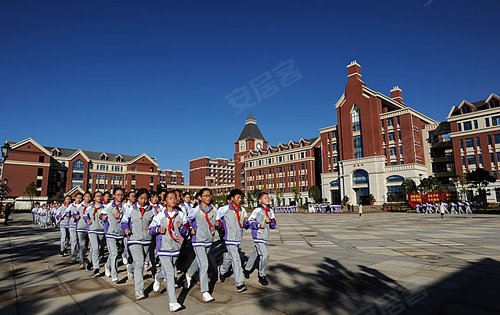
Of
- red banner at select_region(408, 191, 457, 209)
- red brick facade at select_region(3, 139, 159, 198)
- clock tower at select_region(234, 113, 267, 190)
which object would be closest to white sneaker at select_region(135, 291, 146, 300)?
red banner at select_region(408, 191, 457, 209)

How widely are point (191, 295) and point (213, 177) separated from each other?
395 feet

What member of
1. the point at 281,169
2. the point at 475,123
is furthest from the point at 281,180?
the point at 475,123

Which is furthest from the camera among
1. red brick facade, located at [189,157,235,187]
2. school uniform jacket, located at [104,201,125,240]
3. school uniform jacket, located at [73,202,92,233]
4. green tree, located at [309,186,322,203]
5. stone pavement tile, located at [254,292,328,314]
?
red brick facade, located at [189,157,235,187]

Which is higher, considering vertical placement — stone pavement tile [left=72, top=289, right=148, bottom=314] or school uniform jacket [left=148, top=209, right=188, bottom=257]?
school uniform jacket [left=148, top=209, right=188, bottom=257]

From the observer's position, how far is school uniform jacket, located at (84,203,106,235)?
7.73 m

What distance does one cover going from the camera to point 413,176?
52.3m

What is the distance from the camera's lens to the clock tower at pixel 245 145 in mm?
94562

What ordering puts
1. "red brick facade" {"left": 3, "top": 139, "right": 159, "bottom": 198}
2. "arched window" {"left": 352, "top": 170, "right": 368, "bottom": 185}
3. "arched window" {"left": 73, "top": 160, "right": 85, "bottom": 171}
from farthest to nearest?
"arched window" {"left": 73, "top": 160, "right": 85, "bottom": 171} < "red brick facade" {"left": 3, "top": 139, "right": 159, "bottom": 198} < "arched window" {"left": 352, "top": 170, "right": 368, "bottom": 185}

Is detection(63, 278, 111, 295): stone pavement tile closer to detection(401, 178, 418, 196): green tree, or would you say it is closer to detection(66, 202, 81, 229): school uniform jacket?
detection(66, 202, 81, 229): school uniform jacket

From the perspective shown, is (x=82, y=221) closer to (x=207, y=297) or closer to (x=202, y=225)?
(x=202, y=225)

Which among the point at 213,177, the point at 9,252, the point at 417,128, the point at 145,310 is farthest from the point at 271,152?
the point at 145,310

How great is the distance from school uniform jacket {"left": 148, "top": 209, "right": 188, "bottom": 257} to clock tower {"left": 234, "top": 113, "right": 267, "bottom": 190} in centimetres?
8750

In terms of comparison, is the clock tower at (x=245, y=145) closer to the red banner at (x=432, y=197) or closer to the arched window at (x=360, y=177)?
the arched window at (x=360, y=177)

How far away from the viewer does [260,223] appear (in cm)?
640
